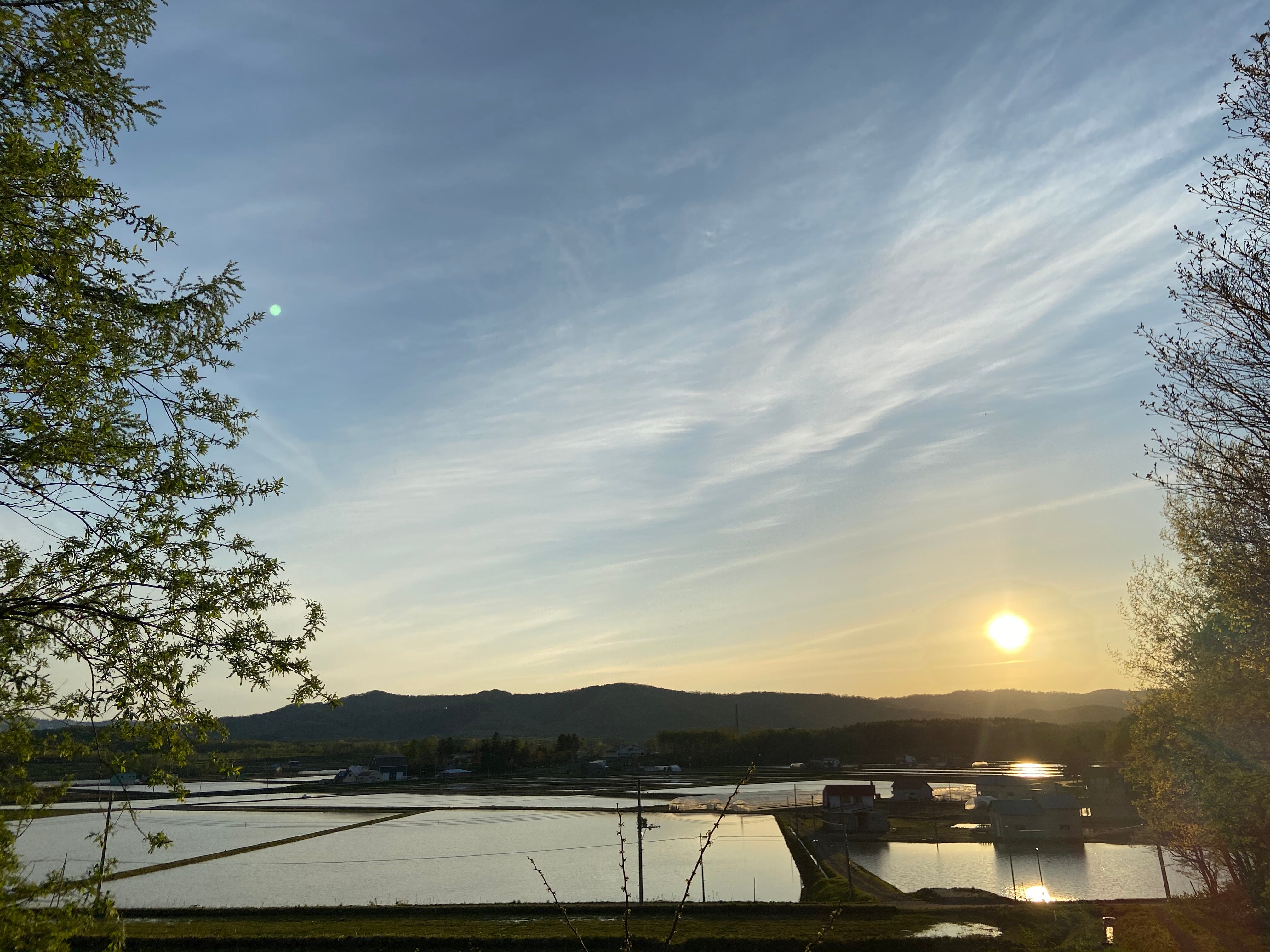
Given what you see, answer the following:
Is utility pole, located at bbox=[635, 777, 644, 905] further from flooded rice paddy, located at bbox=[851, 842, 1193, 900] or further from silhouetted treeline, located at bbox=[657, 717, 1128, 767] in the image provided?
silhouetted treeline, located at bbox=[657, 717, 1128, 767]

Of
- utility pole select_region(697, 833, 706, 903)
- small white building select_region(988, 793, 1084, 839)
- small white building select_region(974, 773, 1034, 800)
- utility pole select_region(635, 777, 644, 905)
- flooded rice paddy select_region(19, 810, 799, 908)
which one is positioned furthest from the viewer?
small white building select_region(974, 773, 1034, 800)

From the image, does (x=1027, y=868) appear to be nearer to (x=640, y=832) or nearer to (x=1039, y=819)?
(x=1039, y=819)

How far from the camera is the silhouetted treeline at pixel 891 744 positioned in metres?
173

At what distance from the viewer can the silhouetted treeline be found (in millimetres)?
173375

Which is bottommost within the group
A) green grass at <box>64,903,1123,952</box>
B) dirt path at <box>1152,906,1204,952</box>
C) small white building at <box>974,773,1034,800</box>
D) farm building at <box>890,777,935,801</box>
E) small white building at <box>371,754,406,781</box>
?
small white building at <box>371,754,406,781</box>

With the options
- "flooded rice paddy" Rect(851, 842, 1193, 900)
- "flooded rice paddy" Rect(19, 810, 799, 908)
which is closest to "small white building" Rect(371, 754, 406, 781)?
"flooded rice paddy" Rect(19, 810, 799, 908)

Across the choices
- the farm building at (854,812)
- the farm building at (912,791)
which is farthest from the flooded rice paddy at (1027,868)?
the farm building at (912,791)

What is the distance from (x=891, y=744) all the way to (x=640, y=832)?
17241cm

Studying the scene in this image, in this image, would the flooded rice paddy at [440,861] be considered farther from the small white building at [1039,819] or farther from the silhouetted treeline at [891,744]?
the silhouetted treeline at [891,744]

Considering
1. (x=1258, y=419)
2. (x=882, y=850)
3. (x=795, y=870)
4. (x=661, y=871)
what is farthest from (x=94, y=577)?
(x=882, y=850)

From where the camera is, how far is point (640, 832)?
30.4 meters

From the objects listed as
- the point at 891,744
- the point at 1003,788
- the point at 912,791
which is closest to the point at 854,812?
the point at 1003,788

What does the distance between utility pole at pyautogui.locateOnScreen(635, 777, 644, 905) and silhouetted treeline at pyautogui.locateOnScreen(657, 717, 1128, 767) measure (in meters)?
58.4

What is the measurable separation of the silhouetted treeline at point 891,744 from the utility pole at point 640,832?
5842cm
